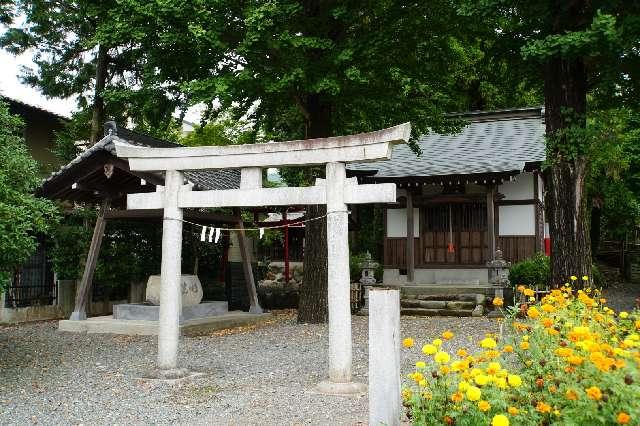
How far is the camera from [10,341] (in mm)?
12461

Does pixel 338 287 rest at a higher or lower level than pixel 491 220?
lower

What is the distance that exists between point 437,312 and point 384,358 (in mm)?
11021

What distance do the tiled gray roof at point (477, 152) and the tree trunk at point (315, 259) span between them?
15.9 feet

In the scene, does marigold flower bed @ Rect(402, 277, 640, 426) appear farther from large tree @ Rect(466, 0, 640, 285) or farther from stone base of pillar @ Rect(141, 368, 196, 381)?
→ large tree @ Rect(466, 0, 640, 285)

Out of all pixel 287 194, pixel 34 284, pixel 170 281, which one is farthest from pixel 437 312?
pixel 34 284

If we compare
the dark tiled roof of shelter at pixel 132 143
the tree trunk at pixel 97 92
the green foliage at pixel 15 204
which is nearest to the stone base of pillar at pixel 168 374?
the green foliage at pixel 15 204

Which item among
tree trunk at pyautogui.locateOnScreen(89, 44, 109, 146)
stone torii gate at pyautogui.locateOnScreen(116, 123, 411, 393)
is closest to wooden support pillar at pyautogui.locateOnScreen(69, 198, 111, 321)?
tree trunk at pyautogui.locateOnScreen(89, 44, 109, 146)

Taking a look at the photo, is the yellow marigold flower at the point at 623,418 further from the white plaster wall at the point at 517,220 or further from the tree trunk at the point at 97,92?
the tree trunk at the point at 97,92

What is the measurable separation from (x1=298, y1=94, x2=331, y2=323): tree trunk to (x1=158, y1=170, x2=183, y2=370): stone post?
5555mm

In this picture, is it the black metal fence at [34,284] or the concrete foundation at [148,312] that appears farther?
the black metal fence at [34,284]

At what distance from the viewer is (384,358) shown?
553 cm

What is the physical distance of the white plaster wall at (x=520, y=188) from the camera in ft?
62.3

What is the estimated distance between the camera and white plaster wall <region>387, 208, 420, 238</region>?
66.4 feet

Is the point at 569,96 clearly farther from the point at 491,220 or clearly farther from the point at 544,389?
the point at 544,389
